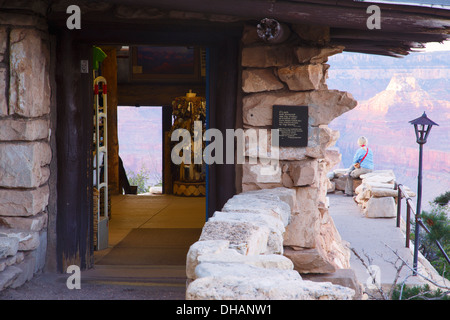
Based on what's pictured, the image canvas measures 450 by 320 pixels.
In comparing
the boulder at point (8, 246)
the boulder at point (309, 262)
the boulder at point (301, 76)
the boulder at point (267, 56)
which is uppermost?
the boulder at point (267, 56)

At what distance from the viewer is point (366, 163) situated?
13.0m

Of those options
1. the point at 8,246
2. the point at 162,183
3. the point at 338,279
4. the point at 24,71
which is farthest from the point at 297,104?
the point at 162,183

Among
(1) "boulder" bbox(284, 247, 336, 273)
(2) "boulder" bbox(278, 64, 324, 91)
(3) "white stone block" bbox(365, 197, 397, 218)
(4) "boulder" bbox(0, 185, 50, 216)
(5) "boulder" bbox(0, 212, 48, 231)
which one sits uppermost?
(2) "boulder" bbox(278, 64, 324, 91)

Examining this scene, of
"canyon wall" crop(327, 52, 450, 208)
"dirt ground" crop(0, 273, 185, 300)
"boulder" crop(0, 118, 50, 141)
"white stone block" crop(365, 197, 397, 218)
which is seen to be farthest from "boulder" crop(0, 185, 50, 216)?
"canyon wall" crop(327, 52, 450, 208)

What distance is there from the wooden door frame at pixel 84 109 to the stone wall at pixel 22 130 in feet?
0.89

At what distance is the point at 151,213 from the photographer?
8.12m

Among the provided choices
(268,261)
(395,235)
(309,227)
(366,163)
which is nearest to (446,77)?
(366,163)

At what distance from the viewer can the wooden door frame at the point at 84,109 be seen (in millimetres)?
4695

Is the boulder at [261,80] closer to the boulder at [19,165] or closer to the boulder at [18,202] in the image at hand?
the boulder at [19,165]

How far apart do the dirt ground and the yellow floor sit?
99cm

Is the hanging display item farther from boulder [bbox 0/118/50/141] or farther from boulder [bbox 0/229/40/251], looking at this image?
boulder [bbox 0/118/50/141]

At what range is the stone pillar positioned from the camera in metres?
4.58

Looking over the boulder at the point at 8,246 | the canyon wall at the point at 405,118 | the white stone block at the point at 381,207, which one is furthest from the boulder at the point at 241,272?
the canyon wall at the point at 405,118

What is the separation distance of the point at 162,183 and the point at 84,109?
21.4ft
